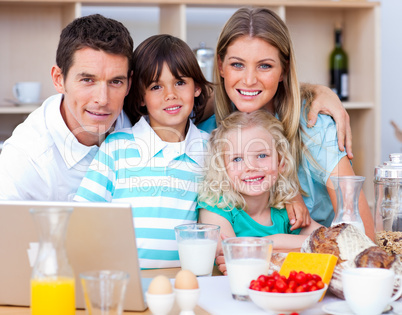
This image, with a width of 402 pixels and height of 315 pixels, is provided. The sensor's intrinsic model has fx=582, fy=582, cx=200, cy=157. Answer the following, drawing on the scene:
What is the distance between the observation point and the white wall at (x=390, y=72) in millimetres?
3451

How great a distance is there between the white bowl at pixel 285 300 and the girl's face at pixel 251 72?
3.23 ft

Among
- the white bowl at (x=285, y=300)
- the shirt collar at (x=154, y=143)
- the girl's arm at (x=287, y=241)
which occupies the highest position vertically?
the shirt collar at (x=154, y=143)

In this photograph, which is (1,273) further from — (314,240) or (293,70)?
(293,70)

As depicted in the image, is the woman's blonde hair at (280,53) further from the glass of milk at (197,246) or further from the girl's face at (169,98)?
the glass of milk at (197,246)

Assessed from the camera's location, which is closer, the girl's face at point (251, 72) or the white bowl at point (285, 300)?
the white bowl at point (285, 300)

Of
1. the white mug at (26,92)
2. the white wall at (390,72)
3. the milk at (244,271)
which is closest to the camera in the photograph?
the milk at (244,271)

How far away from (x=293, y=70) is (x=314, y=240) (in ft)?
2.80

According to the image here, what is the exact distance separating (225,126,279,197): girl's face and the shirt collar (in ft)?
0.35

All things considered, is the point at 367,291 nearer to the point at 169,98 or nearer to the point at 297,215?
the point at 297,215

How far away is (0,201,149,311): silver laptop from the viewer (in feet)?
3.29

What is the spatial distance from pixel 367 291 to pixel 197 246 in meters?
0.41

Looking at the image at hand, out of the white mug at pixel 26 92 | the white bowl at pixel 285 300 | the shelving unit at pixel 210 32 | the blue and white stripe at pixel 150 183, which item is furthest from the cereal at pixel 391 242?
the white mug at pixel 26 92

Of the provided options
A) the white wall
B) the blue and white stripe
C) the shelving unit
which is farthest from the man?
the white wall

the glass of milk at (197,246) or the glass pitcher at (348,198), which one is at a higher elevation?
the glass pitcher at (348,198)
